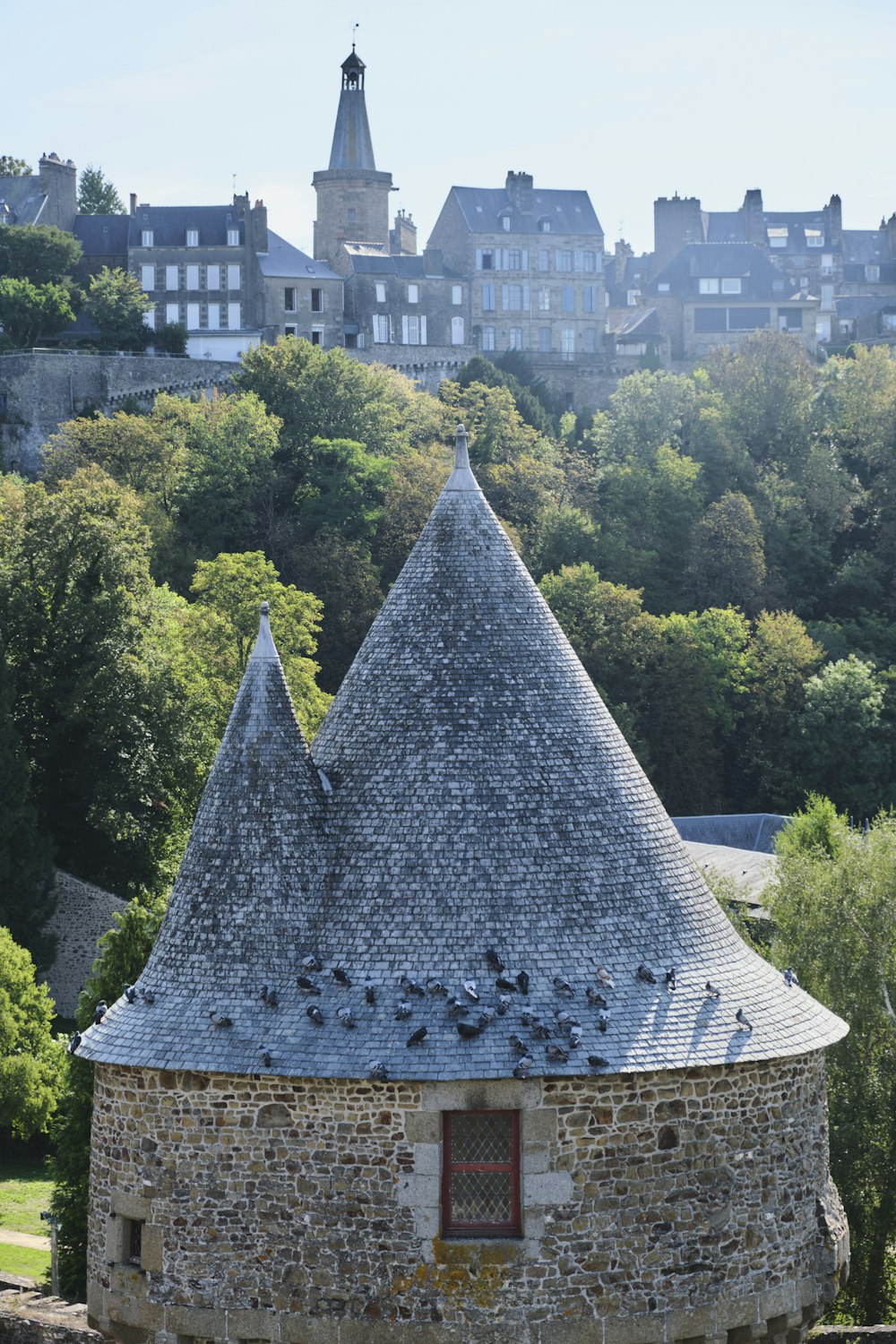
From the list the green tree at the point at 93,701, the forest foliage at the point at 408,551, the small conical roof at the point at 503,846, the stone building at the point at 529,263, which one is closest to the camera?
the small conical roof at the point at 503,846

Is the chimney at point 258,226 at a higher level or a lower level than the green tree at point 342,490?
Result: higher

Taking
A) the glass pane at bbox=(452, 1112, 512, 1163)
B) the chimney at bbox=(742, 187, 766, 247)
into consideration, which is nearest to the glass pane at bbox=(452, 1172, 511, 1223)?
the glass pane at bbox=(452, 1112, 512, 1163)

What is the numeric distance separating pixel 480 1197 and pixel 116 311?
271 ft

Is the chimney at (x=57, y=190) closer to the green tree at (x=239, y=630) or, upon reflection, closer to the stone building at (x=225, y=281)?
the stone building at (x=225, y=281)

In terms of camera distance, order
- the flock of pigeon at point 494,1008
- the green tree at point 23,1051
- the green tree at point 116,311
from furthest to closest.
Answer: the green tree at point 116,311 → the green tree at point 23,1051 → the flock of pigeon at point 494,1008

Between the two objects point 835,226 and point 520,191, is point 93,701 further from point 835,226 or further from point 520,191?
point 835,226

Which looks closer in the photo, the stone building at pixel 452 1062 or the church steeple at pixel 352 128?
the stone building at pixel 452 1062

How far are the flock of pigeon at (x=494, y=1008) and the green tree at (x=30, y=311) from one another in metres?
78.8

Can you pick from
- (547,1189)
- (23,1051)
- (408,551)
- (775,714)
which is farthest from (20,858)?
(547,1189)

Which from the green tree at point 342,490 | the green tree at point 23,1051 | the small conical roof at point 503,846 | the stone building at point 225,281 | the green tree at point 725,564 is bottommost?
the green tree at point 23,1051

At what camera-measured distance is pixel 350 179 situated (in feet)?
359

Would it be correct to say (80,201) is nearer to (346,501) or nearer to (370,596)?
(346,501)

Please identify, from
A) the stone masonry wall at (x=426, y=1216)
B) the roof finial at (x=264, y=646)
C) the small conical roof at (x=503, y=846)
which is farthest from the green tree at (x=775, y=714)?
Result: the stone masonry wall at (x=426, y=1216)

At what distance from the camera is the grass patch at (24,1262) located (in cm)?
3189
